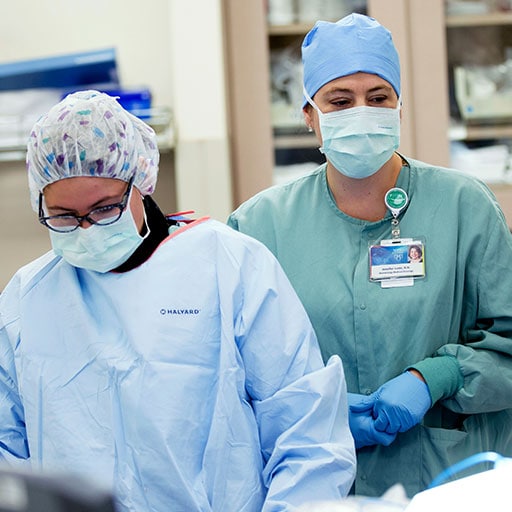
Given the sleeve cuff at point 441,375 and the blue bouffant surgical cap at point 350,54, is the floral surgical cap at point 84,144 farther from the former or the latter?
the sleeve cuff at point 441,375

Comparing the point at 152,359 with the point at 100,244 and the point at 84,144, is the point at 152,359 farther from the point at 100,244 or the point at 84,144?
the point at 84,144

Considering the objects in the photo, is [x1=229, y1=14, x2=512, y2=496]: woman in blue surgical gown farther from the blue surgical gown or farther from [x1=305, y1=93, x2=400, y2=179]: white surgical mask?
the blue surgical gown

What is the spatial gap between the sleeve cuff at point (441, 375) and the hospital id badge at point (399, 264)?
0.15 metres

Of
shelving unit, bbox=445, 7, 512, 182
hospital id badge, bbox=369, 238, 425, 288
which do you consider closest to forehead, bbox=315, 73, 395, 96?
hospital id badge, bbox=369, 238, 425, 288

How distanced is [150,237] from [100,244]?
97 mm

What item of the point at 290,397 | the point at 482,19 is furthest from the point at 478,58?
the point at 290,397

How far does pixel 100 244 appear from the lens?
4.19 ft

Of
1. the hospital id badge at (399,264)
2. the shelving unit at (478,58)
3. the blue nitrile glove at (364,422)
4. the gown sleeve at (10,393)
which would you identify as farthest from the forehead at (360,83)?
the shelving unit at (478,58)

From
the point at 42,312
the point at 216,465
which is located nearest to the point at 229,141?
the point at 42,312

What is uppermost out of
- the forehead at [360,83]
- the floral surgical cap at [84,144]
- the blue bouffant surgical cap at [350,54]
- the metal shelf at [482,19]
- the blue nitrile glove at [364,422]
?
the metal shelf at [482,19]

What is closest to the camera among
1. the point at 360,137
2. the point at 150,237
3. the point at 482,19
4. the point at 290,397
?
the point at 290,397

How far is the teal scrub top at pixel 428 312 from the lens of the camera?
1.52 m

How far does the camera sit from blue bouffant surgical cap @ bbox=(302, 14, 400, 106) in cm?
156

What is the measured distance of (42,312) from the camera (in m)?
1.35
